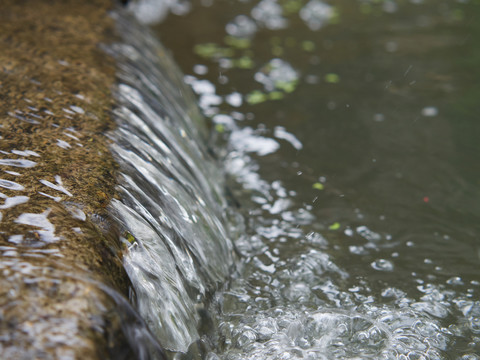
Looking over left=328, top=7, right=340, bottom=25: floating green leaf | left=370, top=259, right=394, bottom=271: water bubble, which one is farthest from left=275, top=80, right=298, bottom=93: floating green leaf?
left=370, top=259, right=394, bottom=271: water bubble

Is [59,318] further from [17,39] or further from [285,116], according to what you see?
[285,116]

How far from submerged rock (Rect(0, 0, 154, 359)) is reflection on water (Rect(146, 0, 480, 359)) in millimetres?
812

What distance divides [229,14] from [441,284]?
5637mm

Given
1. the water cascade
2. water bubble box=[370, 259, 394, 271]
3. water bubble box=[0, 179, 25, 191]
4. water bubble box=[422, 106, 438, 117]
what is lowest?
water bubble box=[422, 106, 438, 117]

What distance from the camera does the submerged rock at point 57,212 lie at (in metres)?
1.38

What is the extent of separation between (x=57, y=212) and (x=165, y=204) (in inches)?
29.6

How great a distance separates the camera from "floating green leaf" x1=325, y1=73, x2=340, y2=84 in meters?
5.41

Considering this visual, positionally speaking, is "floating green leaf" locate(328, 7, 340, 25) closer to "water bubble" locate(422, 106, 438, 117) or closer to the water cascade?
"water bubble" locate(422, 106, 438, 117)

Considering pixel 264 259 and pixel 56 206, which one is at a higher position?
pixel 56 206

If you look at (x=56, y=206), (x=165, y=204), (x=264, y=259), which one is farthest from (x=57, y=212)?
(x=264, y=259)

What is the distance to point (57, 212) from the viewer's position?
1.77m

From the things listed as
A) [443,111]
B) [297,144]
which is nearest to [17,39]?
[297,144]

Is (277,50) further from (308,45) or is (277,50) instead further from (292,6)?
(292,6)

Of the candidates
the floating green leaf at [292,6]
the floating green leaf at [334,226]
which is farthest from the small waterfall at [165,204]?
the floating green leaf at [292,6]
